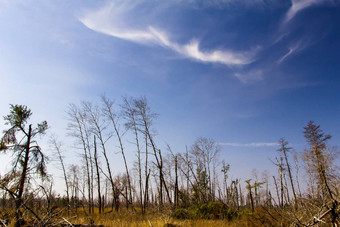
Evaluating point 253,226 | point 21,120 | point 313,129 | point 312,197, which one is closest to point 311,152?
point 313,129

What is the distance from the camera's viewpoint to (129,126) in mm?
18234

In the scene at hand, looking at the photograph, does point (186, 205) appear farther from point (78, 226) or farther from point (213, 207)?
point (78, 226)

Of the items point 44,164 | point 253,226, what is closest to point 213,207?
point 253,226

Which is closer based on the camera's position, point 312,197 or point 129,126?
point 312,197

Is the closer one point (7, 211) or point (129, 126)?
point (7, 211)

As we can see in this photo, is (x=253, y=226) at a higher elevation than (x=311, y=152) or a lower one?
lower

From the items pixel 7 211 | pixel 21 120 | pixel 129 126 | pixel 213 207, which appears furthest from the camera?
pixel 129 126

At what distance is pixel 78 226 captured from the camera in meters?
3.74

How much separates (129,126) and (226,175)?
72.7 ft

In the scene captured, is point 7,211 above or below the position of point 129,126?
below

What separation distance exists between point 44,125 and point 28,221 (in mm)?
10655

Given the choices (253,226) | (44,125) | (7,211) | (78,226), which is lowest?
(253,226)

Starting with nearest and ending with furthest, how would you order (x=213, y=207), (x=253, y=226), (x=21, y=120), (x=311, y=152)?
(x=253, y=226), (x=213, y=207), (x=21, y=120), (x=311, y=152)

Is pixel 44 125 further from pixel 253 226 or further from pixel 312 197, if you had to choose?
pixel 312 197
